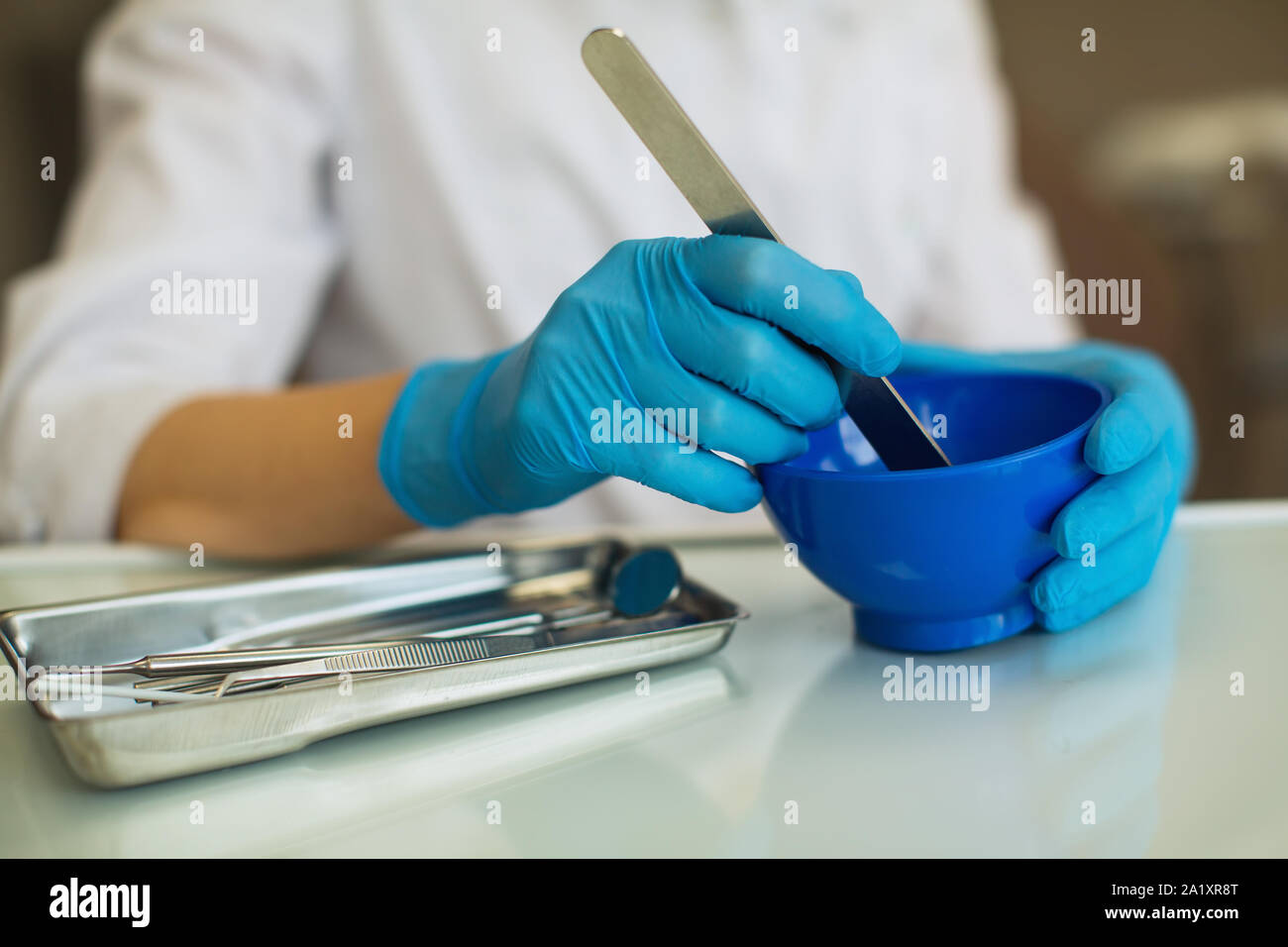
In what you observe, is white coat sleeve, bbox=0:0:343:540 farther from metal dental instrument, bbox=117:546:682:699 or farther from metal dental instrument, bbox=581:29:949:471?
metal dental instrument, bbox=581:29:949:471

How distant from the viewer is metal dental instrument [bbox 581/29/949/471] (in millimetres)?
346

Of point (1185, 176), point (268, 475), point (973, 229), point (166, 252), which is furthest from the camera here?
point (1185, 176)

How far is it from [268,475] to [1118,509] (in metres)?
0.51

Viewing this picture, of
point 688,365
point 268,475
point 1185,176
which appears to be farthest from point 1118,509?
point 1185,176

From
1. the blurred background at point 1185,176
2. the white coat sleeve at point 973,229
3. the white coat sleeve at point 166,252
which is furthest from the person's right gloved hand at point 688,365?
the blurred background at point 1185,176

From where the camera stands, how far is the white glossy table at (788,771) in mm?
302

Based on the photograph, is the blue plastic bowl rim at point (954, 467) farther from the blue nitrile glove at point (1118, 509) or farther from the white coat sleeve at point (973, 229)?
the white coat sleeve at point (973, 229)

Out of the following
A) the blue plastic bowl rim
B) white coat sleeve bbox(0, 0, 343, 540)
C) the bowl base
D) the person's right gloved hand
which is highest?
white coat sleeve bbox(0, 0, 343, 540)

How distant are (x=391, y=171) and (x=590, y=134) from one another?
0.19m

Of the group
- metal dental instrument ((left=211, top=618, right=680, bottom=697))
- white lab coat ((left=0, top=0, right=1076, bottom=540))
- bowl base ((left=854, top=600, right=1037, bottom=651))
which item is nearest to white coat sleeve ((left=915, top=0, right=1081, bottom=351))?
white lab coat ((left=0, top=0, right=1076, bottom=540))

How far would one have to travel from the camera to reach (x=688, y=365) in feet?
1.37

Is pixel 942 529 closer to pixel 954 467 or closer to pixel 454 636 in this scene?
pixel 954 467
